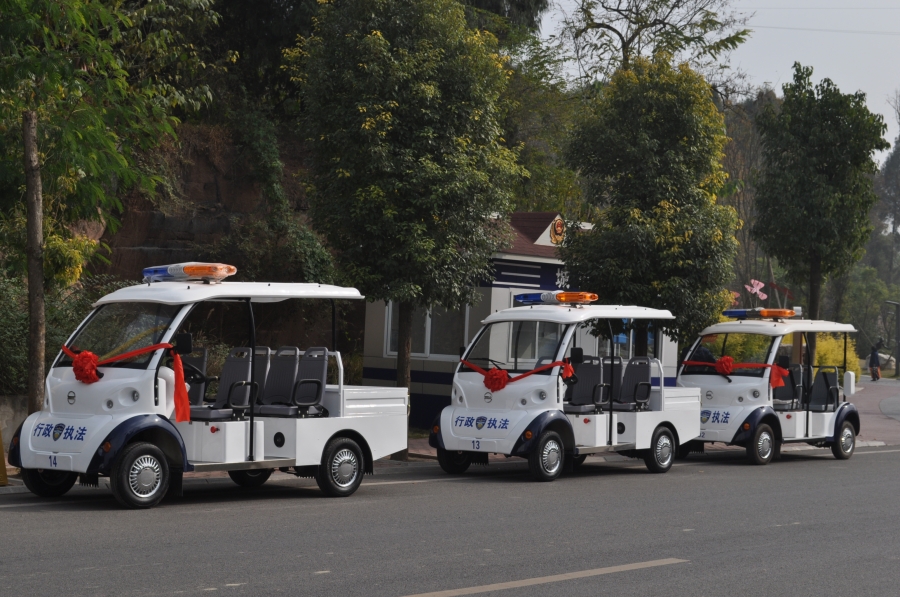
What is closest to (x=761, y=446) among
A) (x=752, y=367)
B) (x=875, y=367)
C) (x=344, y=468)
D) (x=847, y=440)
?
(x=752, y=367)

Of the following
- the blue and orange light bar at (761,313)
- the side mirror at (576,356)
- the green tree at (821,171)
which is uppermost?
the green tree at (821,171)

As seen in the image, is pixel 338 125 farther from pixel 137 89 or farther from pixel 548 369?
pixel 548 369

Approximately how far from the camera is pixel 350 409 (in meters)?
11.9

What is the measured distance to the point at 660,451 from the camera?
15.0m

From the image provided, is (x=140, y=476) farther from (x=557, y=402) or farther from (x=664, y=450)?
(x=664, y=450)

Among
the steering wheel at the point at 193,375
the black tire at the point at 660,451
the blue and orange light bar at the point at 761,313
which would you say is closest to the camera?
the steering wheel at the point at 193,375

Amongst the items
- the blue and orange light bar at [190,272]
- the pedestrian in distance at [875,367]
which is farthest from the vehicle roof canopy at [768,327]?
the pedestrian in distance at [875,367]

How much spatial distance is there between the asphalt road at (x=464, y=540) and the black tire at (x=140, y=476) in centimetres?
20

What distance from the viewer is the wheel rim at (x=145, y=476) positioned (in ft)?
33.0

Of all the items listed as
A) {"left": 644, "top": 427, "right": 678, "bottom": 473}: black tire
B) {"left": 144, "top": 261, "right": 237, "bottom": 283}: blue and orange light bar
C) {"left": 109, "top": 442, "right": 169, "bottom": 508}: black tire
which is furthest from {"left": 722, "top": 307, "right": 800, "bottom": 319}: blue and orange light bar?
{"left": 109, "top": 442, "right": 169, "bottom": 508}: black tire

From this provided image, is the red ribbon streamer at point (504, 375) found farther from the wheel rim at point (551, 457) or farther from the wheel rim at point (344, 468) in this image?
the wheel rim at point (344, 468)

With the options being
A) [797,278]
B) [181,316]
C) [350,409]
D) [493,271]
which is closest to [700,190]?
[493,271]

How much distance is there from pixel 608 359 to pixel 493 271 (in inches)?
213

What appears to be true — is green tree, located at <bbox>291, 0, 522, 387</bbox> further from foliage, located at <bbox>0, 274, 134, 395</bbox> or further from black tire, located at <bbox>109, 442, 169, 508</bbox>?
black tire, located at <bbox>109, 442, 169, 508</bbox>
